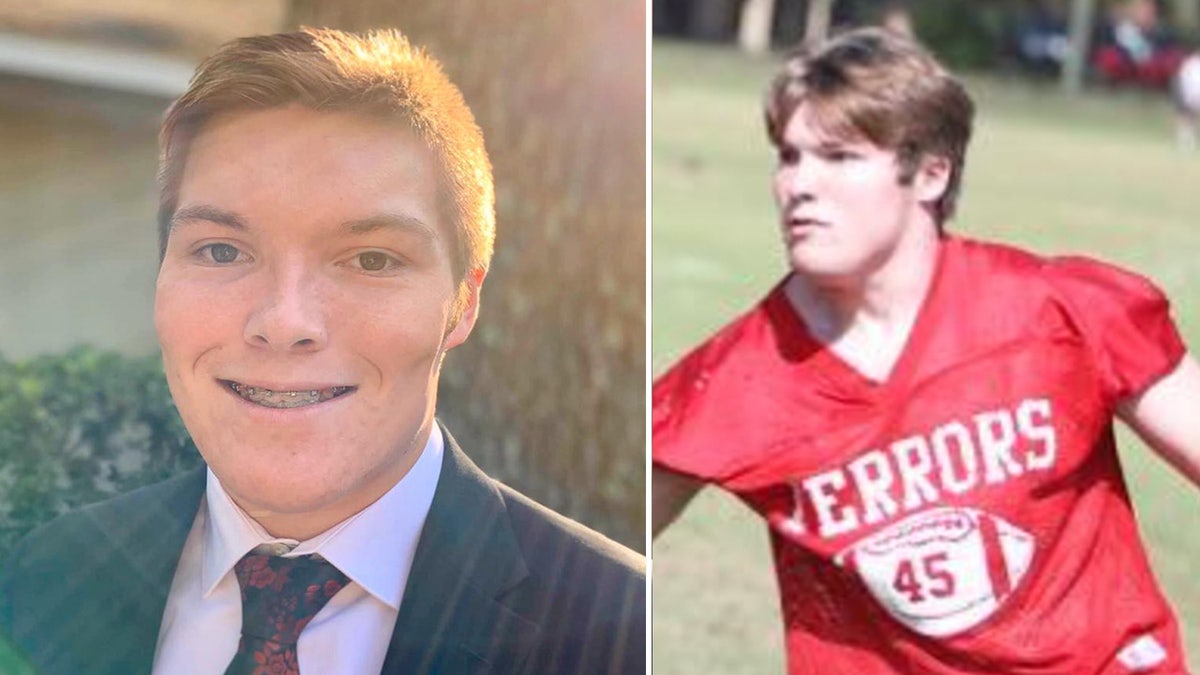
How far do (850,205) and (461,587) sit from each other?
0.78 meters

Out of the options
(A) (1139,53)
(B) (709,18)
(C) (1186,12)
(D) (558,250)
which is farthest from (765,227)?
(C) (1186,12)

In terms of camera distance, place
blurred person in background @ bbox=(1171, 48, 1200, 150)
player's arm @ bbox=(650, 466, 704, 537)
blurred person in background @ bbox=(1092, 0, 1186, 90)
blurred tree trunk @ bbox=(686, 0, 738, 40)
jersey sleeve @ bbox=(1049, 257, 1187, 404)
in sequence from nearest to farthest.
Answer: jersey sleeve @ bbox=(1049, 257, 1187, 404)
player's arm @ bbox=(650, 466, 704, 537)
blurred tree trunk @ bbox=(686, 0, 738, 40)
blurred person in background @ bbox=(1171, 48, 1200, 150)
blurred person in background @ bbox=(1092, 0, 1186, 90)

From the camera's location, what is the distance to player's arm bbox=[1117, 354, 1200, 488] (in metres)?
2.69

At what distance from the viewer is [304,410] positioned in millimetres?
2477

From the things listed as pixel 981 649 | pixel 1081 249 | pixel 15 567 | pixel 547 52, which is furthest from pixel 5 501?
pixel 1081 249

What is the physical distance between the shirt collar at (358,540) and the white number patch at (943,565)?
0.65 m

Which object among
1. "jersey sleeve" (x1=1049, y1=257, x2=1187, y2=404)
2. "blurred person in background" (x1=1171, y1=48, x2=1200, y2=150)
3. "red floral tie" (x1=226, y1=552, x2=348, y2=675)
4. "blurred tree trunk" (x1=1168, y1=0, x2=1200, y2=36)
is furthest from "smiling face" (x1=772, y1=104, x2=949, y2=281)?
"blurred tree trunk" (x1=1168, y1=0, x2=1200, y2=36)

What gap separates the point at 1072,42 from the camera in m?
24.2

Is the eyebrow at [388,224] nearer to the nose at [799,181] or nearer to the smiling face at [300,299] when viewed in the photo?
the smiling face at [300,299]

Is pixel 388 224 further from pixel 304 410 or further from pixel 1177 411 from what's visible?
pixel 1177 411

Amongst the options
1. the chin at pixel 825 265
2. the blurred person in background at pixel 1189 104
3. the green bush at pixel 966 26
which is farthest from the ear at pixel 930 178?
the green bush at pixel 966 26

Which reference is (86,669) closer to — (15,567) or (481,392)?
(15,567)

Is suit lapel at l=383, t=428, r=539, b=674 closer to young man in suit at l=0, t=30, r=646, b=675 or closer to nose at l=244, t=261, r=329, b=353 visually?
young man in suit at l=0, t=30, r=646, b=675

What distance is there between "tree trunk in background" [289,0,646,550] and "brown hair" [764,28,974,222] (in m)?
0.26
